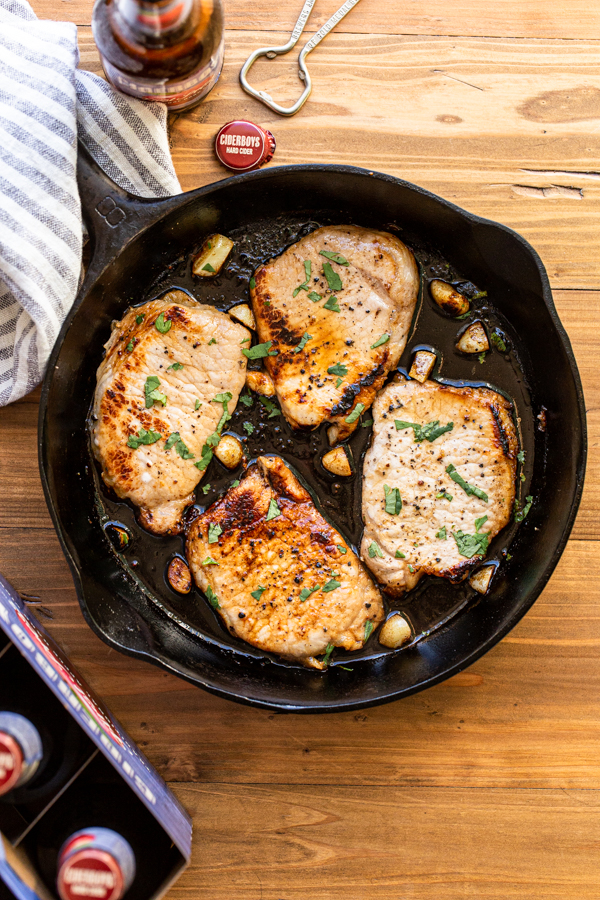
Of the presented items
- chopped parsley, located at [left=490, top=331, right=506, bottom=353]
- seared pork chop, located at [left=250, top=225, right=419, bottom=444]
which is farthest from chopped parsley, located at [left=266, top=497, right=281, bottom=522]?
chopped parsley, located at [left=490, top=331, right=506, bottom=353]

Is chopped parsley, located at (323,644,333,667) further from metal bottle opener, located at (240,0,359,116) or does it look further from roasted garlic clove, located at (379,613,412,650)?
metal bottle opener, located at (240,0,359,116)

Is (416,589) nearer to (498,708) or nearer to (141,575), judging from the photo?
(498,708)

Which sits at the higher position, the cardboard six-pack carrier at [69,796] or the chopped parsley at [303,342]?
the chopped parsley at [303,342]

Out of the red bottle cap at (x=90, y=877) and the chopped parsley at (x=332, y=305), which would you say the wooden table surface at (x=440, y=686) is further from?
the red bottle cap at (x=90, y=877)

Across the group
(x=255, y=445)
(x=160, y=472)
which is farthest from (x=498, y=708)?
(x=160, y=472)

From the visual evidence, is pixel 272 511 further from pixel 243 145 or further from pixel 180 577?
pixel 243 145

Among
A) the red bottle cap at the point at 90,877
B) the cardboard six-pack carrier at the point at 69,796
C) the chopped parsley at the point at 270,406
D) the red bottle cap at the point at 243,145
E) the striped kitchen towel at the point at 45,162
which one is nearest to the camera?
the red bottle cap at the point at 90,877

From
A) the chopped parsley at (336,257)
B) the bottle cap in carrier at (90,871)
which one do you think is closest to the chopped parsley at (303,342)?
the chopped parsley at (336,257)
